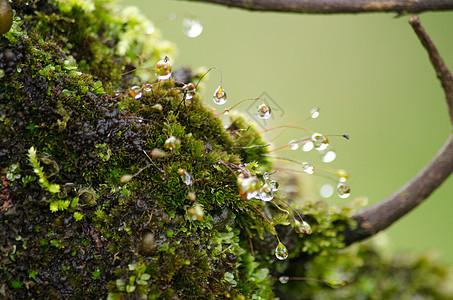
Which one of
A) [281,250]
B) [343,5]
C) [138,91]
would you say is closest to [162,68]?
[138,91]

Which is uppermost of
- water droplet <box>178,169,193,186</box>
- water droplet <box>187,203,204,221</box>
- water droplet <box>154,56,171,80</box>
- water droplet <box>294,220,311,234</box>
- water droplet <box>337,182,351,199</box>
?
water droplet <box>154,56,171,80</box>

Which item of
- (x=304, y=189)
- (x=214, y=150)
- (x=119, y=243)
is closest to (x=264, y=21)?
(x=304, y=189)

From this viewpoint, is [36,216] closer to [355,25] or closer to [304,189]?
[304,189]

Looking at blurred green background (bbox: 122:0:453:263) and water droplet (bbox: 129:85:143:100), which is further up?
water droplet (bbox: 129:85:143:100)

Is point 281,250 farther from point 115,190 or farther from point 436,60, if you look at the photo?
point 436,60

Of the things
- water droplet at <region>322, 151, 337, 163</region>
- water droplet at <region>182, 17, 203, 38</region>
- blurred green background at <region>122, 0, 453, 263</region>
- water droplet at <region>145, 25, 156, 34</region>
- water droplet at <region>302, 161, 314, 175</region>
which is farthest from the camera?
blurred green background at <region>122, 0, 453, 263</region>

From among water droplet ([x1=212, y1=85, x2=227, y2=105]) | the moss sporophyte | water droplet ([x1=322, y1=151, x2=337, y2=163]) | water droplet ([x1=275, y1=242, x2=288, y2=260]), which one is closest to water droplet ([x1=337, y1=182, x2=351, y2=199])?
water droplet ([x1=322, y1=151, x2=337, y2=163])

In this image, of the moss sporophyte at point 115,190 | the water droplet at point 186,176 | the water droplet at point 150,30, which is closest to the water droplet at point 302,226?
the moss sporophyte at point 115,190

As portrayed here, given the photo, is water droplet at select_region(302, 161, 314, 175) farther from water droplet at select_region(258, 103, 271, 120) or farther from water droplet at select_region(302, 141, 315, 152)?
water droplet at select_region(258, 103, 271, 120)
